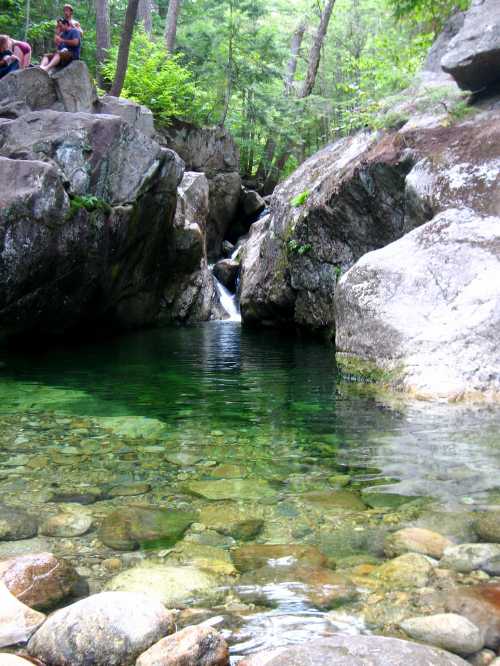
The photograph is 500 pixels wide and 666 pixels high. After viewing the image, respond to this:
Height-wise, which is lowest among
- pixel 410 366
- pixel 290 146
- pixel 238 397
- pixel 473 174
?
pixel 238 397

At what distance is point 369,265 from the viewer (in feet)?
27.9

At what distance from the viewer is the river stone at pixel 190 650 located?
6.88 feet

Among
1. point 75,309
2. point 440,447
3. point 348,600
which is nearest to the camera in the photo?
point 348,600

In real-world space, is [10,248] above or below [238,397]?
above

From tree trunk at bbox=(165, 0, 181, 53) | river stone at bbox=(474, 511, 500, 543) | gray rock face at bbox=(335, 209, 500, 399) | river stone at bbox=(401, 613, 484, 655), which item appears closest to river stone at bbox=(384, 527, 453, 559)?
river stone at bbox=(474, 511, 500, 543)

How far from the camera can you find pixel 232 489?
13.6 ft

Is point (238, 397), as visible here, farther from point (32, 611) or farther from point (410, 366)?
point (32, 611)

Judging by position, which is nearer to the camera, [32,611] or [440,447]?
[32,611]

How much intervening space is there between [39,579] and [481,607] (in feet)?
6.22

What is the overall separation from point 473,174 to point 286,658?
29.9 ft

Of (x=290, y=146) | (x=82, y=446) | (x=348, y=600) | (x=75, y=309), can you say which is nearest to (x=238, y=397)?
(x=82, y=446)

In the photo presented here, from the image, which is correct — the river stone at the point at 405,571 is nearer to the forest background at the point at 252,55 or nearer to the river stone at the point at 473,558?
the river stone at the point at 473,558

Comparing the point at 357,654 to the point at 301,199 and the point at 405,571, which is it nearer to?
the point at 405,571

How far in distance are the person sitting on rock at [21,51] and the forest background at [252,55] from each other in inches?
90.1
